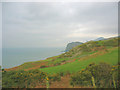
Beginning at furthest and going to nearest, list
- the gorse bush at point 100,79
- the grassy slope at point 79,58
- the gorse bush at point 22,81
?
the grassy slope at point 79,58, the gorse bush at point 22,81, the gorse bush at point 100,79

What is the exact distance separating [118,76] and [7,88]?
3.88m

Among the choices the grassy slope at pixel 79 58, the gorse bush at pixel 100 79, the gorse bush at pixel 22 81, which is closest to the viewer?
the gorse bush at pixel 100 79

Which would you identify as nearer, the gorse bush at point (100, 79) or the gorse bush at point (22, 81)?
the gorse bush at point (100, 79)

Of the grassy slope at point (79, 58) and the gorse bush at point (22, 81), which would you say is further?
the grassy slope at point (79, 58)

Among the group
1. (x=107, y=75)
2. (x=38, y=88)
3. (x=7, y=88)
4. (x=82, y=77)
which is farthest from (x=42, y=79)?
(x=107, y=75)

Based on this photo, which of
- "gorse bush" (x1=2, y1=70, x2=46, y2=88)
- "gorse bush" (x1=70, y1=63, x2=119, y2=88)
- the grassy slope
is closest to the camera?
"gorse bush" (x1=70, y1=63, x2=119, y2=88)

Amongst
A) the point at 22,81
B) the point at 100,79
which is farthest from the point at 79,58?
the point at 22,81

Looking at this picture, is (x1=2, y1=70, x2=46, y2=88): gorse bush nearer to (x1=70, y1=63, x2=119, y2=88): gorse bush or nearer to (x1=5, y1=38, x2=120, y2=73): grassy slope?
(x1=70, y1=63, x2=119, y2=88): gorse bush

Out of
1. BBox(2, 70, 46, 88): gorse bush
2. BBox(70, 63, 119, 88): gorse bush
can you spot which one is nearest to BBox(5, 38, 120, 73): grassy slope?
BBox(70, 63, 119, 88): gorse bush

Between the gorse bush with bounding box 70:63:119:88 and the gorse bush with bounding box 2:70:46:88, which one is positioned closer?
the gorse bush with bounding box 70:63:119:88

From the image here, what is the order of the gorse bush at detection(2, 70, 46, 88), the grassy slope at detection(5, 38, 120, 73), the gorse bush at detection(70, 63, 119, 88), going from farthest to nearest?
1. the grassy slope at detection(5, 38, 120, 73)
2. the gorse bush at detection(2, 70, 46, 88)
3. the gorse bush at detection(70, 63, 119, 88)

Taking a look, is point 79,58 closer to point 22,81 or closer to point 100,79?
point 100,79

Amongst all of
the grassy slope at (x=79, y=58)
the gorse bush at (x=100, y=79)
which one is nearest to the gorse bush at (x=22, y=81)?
the gorse bush at (x=100, y=79)

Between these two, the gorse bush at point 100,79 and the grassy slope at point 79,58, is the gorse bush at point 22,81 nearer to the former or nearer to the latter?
the gorse bush at point 100,79
